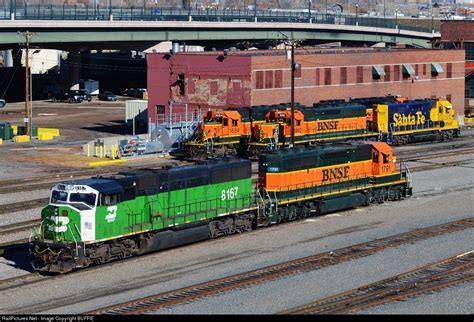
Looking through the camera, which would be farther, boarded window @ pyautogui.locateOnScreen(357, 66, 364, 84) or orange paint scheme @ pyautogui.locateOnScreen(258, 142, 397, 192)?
boarded window @ pyautogui.locateOnScreen(357, 66, 364, 84)

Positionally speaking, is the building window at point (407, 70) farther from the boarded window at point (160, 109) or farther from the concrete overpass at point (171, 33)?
the boarded window at point (160, 109)

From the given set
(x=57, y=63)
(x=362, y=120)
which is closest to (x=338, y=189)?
(x=362, y=120)

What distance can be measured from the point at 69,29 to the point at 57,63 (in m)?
48.0

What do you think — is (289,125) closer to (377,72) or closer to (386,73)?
(377,72)

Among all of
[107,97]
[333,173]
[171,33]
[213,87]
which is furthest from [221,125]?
[107,97]

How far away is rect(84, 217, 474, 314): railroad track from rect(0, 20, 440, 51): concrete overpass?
5922cm

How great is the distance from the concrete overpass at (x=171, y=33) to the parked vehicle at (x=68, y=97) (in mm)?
5889

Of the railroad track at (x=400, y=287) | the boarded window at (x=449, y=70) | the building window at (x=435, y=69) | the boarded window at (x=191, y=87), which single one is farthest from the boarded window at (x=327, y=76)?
the railroad track at (x=400, y=287)

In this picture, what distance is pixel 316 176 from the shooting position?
41344mm

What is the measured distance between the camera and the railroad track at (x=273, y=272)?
26409 mm

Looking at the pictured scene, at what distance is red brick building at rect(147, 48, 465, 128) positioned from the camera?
229 ft

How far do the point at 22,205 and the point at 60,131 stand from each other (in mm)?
35281

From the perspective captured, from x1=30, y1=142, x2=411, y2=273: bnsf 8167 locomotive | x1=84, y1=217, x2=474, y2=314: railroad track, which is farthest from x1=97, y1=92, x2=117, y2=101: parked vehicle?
x1=84, y1=217, x2=474, y2=314: railroad track

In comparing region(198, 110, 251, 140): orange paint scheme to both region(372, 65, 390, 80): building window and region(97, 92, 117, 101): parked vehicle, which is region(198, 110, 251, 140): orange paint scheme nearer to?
region(372, 65, 390, 80): building window
